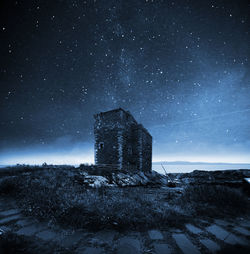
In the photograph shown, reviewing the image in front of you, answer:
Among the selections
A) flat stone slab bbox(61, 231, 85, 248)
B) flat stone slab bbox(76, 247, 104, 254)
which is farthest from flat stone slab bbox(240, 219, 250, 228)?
flat stone slab bbox(61, 231, 85, 248)

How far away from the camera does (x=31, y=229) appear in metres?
2.96

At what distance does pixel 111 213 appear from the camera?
3471 mm

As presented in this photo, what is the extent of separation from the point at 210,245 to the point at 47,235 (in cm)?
348

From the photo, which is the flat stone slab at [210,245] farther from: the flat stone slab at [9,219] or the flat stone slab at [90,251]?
the flat stone slab at [9,219]

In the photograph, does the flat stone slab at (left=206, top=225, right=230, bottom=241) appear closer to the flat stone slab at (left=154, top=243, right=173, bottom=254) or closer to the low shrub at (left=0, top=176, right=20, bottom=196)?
the flat stone slab at (left=154, top=243, right=173, bottom=254)

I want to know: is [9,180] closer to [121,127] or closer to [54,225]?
[54,225]

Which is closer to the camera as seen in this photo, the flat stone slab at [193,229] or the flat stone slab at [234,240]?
the flat stone slab at [234,240]

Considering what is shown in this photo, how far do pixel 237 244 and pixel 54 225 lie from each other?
164 inches

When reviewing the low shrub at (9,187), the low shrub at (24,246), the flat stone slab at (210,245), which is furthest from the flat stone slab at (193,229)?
the low shrub at (9,187)

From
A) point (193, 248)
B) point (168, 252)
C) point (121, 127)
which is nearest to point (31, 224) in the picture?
point (168, 252)

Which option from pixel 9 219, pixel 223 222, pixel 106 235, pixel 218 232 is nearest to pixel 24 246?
pixel 106 235

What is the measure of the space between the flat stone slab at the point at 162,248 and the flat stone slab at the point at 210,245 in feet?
2.59

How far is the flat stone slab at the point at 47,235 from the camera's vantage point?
2629mm

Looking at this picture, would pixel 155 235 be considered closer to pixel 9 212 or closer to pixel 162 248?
pixel 162 248
